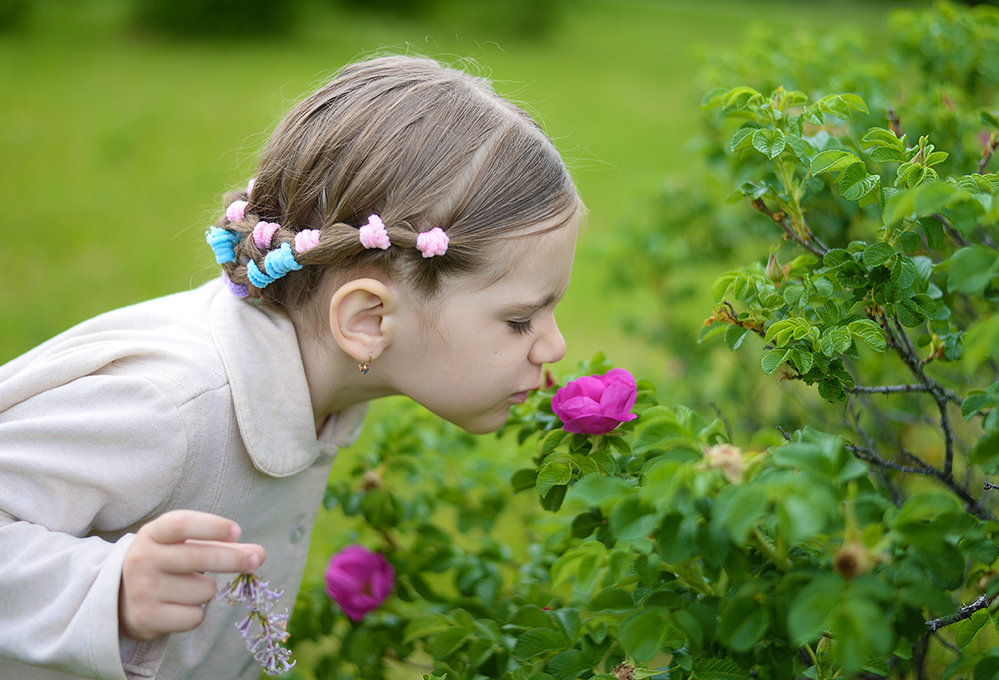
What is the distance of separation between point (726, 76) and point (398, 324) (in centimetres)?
139

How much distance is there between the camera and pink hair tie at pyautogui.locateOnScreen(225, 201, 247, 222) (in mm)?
1665

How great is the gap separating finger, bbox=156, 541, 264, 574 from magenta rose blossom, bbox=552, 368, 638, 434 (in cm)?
49

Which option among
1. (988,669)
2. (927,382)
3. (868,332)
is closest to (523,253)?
(868,332)

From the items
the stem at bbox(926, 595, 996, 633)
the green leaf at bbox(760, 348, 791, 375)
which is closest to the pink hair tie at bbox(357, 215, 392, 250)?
the green leaf at bbox(760, 348, 791, 375)

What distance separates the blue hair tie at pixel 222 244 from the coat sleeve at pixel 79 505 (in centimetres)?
30

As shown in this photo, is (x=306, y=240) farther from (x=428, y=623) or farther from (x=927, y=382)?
(x=927, y=382)

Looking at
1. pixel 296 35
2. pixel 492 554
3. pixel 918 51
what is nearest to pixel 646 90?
pixel 296 35

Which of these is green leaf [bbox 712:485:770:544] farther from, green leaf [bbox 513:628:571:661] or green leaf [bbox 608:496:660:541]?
green leaf [bbox 513:628:571:661]

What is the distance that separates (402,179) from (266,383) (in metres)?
0.43

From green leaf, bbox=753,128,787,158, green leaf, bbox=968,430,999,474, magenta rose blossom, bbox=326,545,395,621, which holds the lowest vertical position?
magenta rose blossom, bbox=326,545,395,621

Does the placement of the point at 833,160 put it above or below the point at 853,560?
above

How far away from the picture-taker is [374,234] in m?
1.47

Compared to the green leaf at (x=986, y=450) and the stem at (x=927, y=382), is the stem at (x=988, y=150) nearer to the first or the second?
the stem at (x=927, y=382)

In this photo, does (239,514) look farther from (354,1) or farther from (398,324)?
(354,1)
